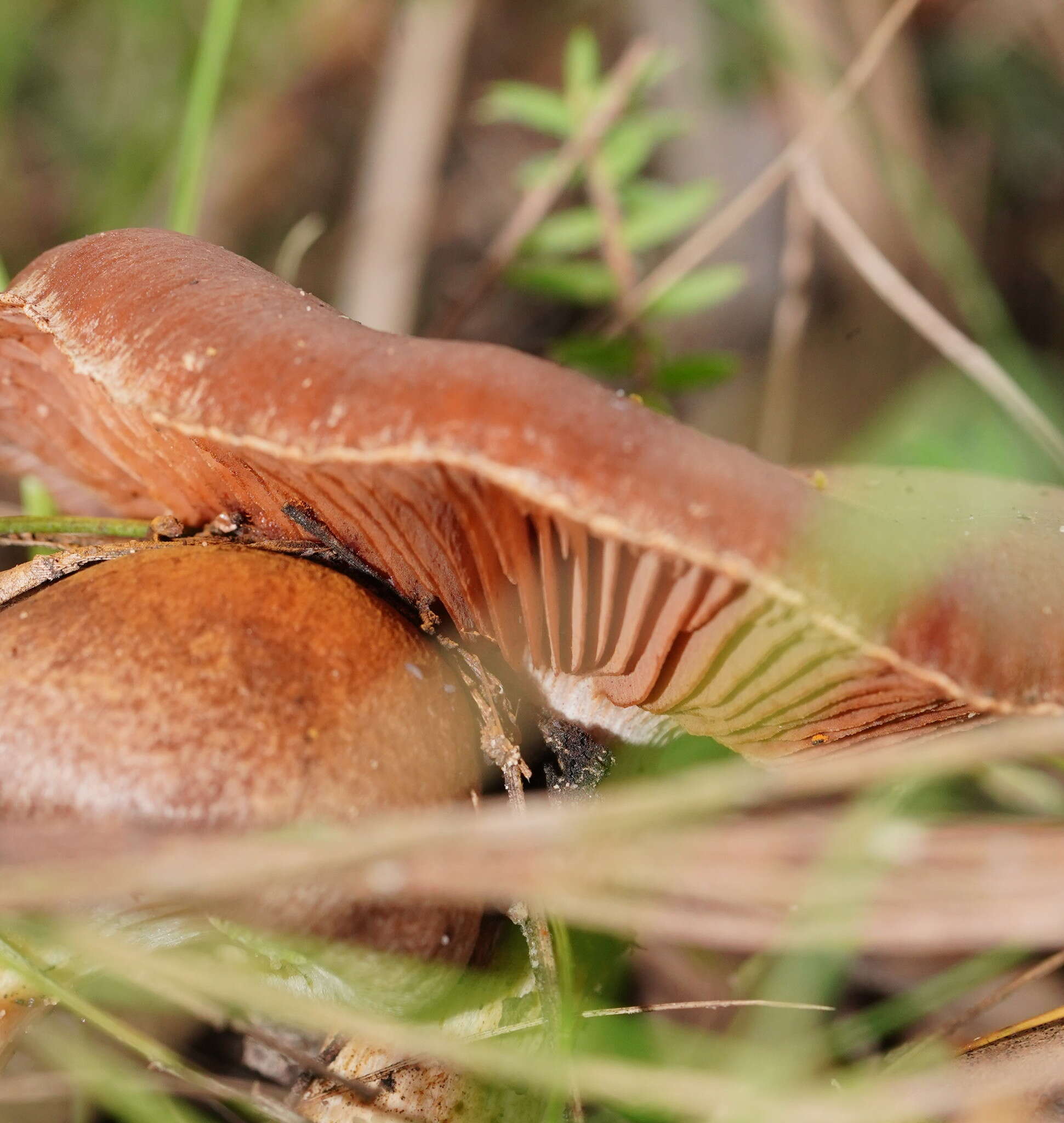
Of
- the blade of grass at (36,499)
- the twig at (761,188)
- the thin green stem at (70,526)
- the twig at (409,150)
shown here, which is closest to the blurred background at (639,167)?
the twig at (409,150)

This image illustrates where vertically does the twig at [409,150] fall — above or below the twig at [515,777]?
above

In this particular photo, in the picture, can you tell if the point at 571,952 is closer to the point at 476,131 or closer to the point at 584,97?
the point at 584,97

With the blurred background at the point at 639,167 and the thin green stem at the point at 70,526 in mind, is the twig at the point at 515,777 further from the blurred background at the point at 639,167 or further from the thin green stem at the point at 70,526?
the blurred background at the point at 639,167

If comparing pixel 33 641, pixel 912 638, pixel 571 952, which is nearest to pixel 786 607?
pixel 912 638

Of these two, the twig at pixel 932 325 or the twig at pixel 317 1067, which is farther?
the twig at pixel 932 325

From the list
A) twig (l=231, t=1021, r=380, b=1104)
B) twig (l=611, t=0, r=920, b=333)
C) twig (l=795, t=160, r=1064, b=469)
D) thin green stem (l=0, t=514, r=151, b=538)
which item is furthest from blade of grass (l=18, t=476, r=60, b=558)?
twig (l=795, t=160, r=1064, b=469)

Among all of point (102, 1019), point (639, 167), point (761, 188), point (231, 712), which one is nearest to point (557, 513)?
point (231, 712)
